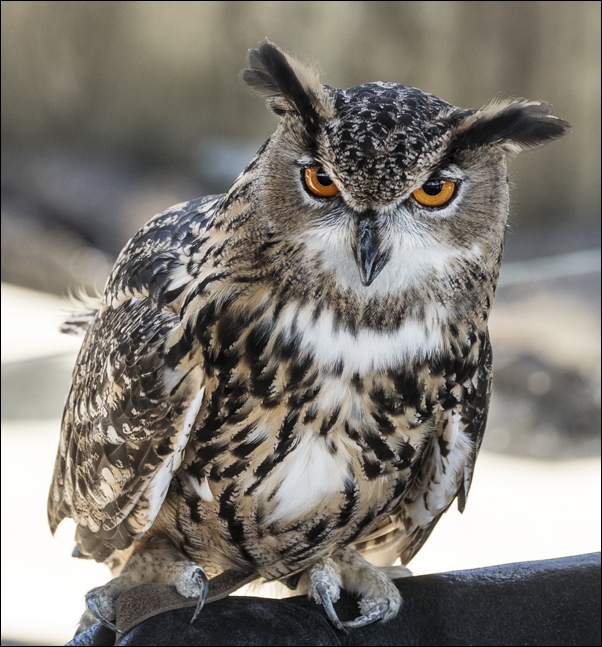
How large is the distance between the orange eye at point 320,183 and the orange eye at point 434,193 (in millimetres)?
99

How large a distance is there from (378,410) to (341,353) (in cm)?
11

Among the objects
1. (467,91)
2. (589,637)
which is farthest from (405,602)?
(467,91)

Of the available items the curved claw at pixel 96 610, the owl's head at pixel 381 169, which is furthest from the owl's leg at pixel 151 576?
the owl's head at pixel 381 169

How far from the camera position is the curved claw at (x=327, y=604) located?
121cm

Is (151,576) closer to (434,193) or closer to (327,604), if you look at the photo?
Result: (327,604)

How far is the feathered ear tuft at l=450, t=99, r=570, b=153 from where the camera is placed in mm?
933

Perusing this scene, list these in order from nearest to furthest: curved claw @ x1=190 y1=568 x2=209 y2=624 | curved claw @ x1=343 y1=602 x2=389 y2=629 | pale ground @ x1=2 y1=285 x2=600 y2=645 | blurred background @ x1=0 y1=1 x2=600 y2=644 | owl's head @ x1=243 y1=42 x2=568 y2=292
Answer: owl's head @ x1=243 y1=42 x2=568 y2=292 → curved claw @ x1=190 y1=568 x2=209 y2=624 → curved claw @ x1=343 y1=602 x2=389 y2=629 → pale ground @ x1=2 y1=285 x2=600 y2=645 → blurred background @ x1=0 y1=1 x2=600 y2=644

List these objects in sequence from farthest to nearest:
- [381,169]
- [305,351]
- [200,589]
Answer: [200,589], [305,351], [381,169]

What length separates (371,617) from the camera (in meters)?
1.25

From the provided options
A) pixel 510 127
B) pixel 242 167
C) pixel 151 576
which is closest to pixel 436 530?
pixel 151 576

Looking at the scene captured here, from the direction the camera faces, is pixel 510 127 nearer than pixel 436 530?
Yes

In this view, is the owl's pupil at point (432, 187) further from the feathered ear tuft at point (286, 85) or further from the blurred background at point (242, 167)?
the blurred background at point (242, 167)

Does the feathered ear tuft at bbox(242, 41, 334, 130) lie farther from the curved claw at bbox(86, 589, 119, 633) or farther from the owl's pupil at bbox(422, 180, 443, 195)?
the curved claw at bbox(86, 589, 119, 633)

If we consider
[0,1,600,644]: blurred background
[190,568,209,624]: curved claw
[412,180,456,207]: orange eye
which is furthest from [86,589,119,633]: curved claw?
[0,1,600,644]: blurred background
